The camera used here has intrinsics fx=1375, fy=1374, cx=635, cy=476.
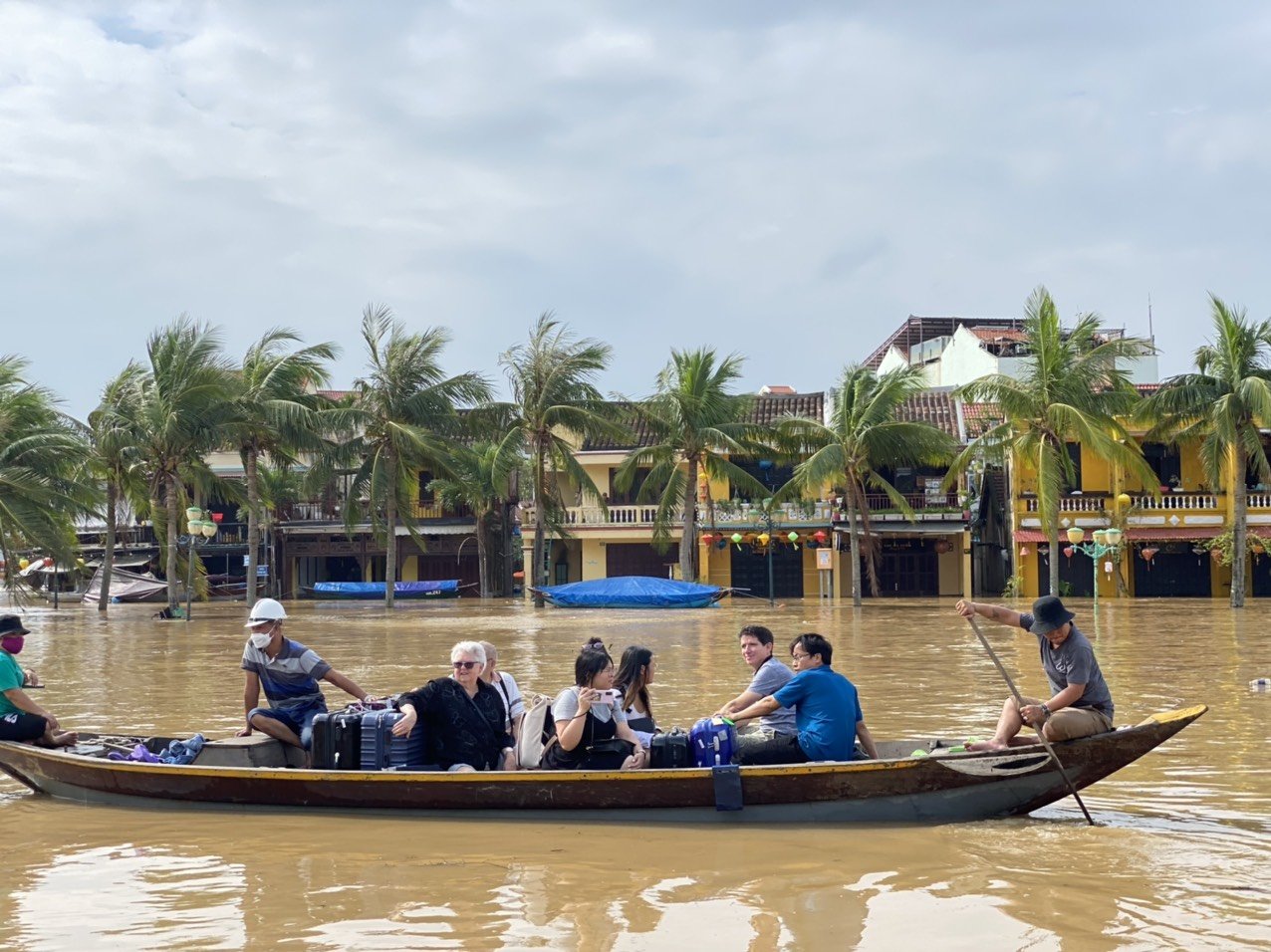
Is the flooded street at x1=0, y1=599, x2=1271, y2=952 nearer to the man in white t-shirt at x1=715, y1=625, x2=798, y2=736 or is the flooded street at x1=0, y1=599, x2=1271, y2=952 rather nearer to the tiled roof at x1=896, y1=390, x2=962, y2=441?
the man in white t-shirt at x1=715, y1=625, x2=798, y2=736

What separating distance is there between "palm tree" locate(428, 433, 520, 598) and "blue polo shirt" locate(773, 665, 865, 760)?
30.3 m

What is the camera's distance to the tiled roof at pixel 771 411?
43.8 metres

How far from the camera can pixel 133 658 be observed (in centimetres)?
2077

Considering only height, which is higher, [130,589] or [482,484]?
[482,484]

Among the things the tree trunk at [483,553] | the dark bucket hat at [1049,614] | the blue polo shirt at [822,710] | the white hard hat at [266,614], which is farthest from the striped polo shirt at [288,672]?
the tree trunk at [483,553]

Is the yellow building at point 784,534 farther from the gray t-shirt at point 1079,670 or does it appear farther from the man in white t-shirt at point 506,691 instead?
the gray t-shirt at point 1079,670

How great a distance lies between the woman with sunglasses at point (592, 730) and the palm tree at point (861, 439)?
28.2m

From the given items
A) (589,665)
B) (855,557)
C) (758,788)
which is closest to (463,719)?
(589,665)

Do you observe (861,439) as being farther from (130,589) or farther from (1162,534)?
(130,589)

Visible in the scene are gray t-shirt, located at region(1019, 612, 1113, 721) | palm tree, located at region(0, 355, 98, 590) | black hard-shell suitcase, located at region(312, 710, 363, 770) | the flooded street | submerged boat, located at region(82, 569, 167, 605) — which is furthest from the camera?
Result: submerged boat, located at region(82, 569, 167, 605)

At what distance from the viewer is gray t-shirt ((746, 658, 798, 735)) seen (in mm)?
8359

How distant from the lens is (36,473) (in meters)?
31.2

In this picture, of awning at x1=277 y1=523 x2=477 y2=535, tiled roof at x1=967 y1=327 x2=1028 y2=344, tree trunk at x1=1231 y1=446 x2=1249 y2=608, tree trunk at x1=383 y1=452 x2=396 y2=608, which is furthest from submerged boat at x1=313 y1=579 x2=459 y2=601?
tree trunk at x1=1231 y1=446 x2=1249 y2=608

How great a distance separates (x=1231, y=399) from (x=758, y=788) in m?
28.0
